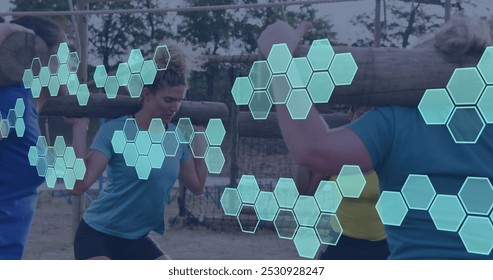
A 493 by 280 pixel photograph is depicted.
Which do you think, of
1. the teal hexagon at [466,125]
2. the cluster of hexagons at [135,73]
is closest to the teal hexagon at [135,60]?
the cluster of hexagons at [135,73]

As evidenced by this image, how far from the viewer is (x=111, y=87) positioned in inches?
83.9

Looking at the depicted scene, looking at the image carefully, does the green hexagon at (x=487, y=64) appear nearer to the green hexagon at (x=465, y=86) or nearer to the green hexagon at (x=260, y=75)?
the green hexagon at (x=465, y=86)

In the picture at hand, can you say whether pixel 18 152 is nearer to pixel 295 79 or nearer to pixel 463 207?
pixel 295 79

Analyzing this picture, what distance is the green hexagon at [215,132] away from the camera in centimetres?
190

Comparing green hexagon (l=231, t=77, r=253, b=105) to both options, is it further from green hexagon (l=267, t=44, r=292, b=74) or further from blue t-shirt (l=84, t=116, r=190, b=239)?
blue t-shirt (l=84, t=116, r=190, b=239)

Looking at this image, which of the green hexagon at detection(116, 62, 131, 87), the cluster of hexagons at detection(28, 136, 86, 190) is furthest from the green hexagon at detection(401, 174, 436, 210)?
the cluster of hexagons at detection(28, 136, 86, 190)

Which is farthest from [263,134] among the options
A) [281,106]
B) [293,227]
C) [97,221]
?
[97,221]

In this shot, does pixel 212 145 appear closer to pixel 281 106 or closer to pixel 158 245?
pixel 281 106

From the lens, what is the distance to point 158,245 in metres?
2.17

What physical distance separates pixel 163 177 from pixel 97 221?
38 centimetres

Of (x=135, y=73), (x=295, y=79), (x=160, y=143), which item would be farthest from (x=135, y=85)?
(x=295, y=79)

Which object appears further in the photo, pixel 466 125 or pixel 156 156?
pixel 156 156

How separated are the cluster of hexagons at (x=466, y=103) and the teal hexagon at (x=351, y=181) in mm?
210

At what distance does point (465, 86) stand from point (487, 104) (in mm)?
64
